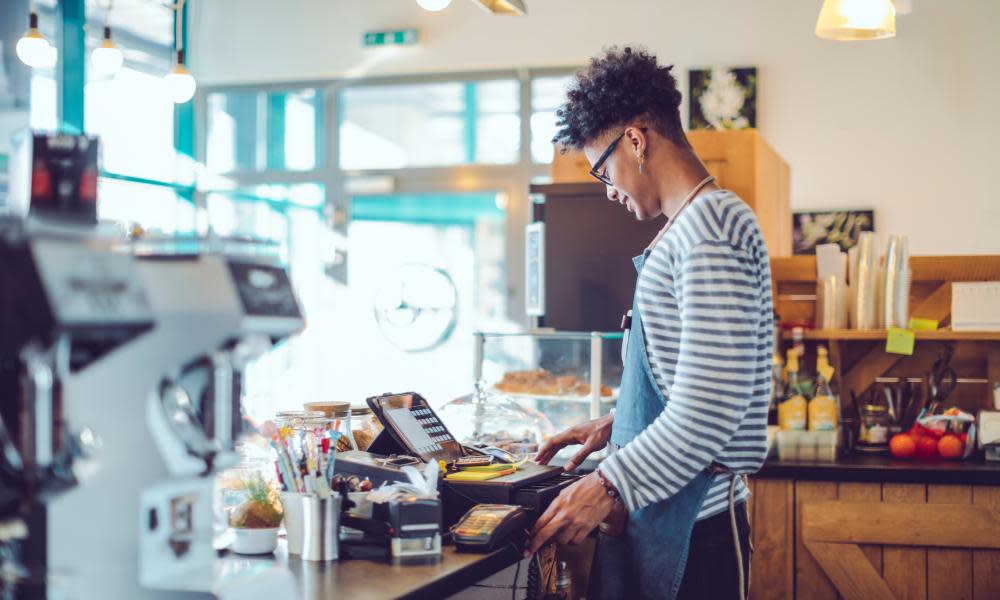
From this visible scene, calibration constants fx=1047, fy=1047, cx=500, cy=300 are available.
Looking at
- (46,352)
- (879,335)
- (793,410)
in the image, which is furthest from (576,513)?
(879,335)

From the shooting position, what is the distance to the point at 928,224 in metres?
6.25

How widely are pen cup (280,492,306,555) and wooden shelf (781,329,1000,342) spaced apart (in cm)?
259

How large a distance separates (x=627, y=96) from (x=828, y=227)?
4.64m

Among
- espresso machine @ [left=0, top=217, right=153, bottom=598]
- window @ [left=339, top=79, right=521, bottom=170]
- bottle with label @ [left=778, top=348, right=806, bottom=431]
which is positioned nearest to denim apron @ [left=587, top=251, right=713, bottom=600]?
espresso machine @ [left=0, top=217, right=153, bottom=598]

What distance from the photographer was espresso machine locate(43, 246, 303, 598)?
1.25 metres

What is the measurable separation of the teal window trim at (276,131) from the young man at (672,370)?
5560 mm

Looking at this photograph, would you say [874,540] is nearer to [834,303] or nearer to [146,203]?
[834,303]

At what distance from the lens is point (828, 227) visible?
6.41m

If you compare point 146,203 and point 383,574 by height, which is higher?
point 146,203

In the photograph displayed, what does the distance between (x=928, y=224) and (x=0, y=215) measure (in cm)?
600

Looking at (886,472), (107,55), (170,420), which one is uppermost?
(107,55)

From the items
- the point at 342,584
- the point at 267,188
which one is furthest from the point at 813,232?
the point at 342,584

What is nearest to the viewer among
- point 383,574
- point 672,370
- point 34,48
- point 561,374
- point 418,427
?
point 383,574

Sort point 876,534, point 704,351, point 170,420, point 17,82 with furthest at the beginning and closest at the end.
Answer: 1. point 17,82
2. point 876,534
3. point 704,351
4. point 170,420
